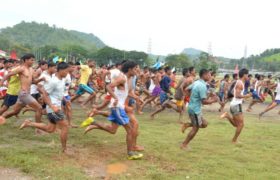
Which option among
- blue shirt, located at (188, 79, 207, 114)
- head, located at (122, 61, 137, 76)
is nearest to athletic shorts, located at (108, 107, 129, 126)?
head, located at (122, 61, 137, 76)

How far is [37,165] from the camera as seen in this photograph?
6.18m

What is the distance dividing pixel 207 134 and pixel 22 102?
4693mm

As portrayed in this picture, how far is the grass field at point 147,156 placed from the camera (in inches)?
241

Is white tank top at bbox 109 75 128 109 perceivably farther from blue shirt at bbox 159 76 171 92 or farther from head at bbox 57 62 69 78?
blue shirt at bbox 159 76 171 92

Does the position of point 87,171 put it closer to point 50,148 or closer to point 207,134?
point 50,148

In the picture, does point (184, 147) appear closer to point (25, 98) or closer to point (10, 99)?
point (25, 98)

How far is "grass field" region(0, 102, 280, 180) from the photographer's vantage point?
6.13 m

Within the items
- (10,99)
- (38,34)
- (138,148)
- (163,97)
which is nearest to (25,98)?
(10,99)

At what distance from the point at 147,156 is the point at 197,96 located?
5.24ft

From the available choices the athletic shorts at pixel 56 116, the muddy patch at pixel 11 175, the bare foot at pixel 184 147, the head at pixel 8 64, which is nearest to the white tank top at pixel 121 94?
the athletic shorts at pixel 56 116

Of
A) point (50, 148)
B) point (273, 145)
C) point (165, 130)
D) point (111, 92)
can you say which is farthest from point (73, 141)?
point (273, 145)

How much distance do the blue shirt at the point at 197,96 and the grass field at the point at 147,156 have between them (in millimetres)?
881

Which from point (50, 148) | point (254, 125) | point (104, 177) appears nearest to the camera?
point (104, 177)

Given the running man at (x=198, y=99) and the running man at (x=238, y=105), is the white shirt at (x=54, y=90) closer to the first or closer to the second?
the running man at (x=198, y=99)
